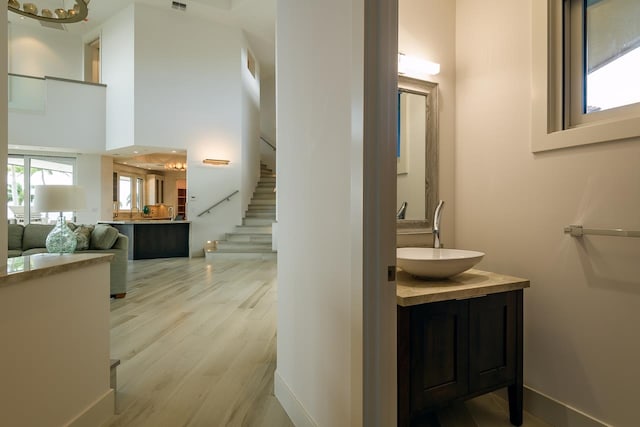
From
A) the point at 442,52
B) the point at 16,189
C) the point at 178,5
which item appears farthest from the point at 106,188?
the point at 442,52

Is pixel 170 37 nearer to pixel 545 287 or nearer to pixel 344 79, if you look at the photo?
pixel 344 79

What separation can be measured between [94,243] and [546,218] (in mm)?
4893

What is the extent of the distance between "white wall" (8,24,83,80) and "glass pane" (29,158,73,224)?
241 centimetres

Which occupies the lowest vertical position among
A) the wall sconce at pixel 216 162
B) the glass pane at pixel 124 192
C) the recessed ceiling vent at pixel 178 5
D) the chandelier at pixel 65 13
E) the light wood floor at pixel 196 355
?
the light wood floor at pixel 196 355

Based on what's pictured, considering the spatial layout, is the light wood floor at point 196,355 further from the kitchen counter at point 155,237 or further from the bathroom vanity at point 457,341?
the kitchen counter at point 155,237

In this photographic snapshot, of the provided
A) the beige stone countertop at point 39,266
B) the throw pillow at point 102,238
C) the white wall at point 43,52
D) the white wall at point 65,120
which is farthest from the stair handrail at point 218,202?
the beige stone countertop at point 39,266

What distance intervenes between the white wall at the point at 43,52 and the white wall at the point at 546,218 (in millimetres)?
10483

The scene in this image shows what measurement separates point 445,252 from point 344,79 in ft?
3.64

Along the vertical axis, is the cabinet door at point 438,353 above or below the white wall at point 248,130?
below

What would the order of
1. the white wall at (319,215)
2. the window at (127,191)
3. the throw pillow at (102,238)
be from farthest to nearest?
the window at (127,191)
the throw pillow at (102,238)
the white wall at (319,215)

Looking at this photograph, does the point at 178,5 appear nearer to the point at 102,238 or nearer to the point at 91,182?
the point at 91,182

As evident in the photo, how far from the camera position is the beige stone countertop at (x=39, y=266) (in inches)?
47.9

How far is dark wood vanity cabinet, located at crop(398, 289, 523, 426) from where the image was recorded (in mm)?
1366

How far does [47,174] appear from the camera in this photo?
8.39 m
